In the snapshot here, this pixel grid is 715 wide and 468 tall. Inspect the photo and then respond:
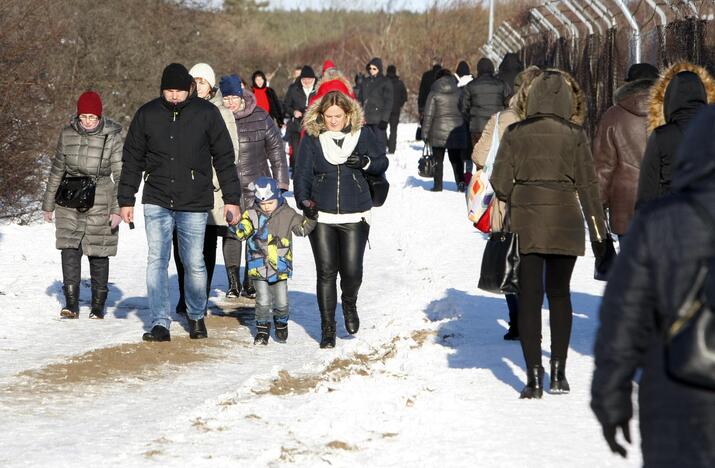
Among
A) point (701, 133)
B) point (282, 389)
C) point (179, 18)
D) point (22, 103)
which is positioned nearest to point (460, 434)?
point (282, 389)

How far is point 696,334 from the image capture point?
302cm

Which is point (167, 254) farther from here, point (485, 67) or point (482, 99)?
point (485, 67)

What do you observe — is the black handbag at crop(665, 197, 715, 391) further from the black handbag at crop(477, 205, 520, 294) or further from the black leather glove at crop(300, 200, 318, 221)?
the black leather glove at crop(300, 200, 318, 221)

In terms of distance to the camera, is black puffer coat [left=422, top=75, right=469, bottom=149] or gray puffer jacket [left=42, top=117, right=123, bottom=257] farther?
black puffer coat [left=422, top=75, right=469, bottom=149]

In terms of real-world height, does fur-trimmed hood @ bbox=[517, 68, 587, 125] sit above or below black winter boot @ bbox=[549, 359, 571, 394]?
above

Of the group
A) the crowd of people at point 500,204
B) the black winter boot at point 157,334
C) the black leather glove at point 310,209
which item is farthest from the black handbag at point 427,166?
the black winter boot at point 157,334

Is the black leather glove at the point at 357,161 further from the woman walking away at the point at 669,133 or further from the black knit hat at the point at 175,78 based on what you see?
the woman walking away at the point at 669,133

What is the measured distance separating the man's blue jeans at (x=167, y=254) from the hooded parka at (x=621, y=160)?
2.82 metres

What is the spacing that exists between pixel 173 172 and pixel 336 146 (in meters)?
1.12

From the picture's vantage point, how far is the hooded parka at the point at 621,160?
8031mm

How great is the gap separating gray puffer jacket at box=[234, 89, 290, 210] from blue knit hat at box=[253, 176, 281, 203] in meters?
1.76

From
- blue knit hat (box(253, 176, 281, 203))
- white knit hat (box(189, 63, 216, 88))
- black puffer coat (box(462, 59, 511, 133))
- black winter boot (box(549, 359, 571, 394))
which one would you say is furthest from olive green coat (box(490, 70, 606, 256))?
black puffer coat (box(462, 59, 511, 133))

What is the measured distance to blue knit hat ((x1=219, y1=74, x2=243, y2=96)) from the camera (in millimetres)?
10883

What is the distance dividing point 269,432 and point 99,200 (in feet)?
14.5
